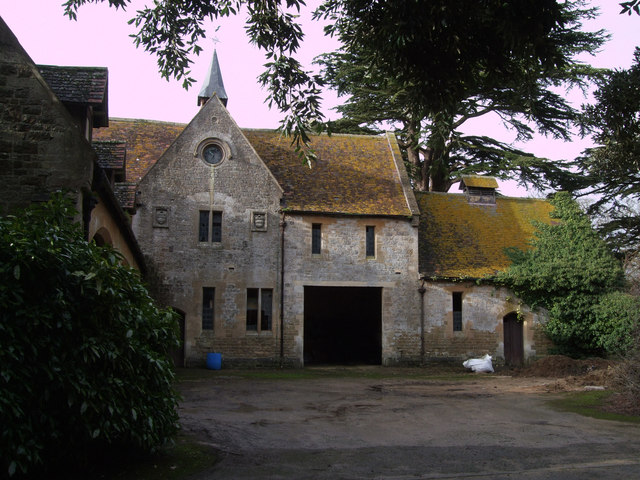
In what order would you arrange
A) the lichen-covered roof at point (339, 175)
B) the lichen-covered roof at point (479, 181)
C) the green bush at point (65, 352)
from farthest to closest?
the lichen-covered roof at point (479, 181) → the lichen-covered roof at point (339, 175) → the green bush at point (65, 352)

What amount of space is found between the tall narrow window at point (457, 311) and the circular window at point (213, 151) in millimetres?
11208

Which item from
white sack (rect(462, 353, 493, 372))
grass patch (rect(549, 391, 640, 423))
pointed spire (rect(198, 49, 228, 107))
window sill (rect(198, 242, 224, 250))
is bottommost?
white sack (rect(462, 353, 493, 372))

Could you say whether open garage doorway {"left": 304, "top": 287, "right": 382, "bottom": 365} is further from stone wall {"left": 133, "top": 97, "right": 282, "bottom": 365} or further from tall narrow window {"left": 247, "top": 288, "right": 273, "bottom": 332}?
stone wall {"left": 133, "top": 97, "right": 282, "bottom": 365}

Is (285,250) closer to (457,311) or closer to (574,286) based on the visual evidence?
(457,311)

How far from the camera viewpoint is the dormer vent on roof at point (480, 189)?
29.8 metres

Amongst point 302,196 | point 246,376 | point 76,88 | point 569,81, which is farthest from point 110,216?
point 569,81

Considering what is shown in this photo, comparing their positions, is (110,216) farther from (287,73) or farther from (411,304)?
(411,304)

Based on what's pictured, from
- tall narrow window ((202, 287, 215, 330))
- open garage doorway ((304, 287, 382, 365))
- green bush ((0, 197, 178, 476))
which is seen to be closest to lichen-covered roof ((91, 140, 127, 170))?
green bush ((0, 197, 178, 476))

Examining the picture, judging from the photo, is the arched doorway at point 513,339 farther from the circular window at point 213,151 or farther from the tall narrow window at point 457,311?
the circular window at point 213,151

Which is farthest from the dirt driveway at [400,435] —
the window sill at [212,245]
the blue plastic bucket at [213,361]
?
the window sill at [212,245]

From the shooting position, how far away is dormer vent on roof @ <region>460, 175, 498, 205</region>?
29.8m

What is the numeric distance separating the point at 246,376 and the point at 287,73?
13.6 metres

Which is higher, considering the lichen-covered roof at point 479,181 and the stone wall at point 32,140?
the lichen-covered roof at point 479,181

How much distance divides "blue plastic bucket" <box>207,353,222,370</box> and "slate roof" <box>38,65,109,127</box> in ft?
41.1
